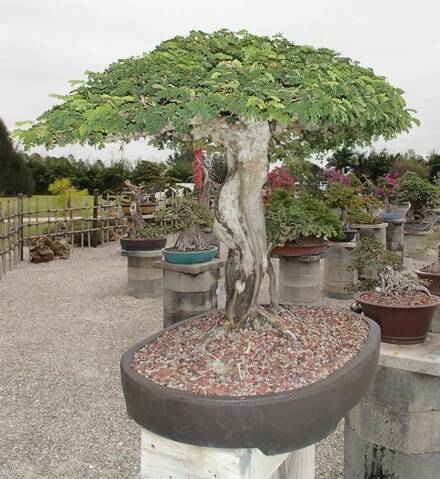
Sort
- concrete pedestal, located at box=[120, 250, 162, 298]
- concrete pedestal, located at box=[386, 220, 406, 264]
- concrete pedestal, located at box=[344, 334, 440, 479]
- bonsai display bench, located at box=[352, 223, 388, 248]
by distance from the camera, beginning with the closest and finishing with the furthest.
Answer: concrete pedestal, located at box=[344, 334, 440, 479]
concrete pedestal, located at box=[120, 250, 162, 298]
bonsai display bench, located at box=[352, 223, 388, 248]
concrete pedestal, located at box=[386, 220, 406, 264]

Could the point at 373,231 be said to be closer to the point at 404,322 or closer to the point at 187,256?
the point at 187,256

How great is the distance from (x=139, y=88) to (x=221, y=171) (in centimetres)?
1272

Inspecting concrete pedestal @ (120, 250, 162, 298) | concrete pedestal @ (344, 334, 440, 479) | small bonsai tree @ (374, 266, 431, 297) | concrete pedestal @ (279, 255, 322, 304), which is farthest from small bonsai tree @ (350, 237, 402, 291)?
concrete pedestal @ (120, 250, 162, 298)

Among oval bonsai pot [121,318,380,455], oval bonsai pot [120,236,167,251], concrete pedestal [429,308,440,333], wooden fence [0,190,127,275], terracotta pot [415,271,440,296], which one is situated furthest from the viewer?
wooden fence [0,190,127,275]

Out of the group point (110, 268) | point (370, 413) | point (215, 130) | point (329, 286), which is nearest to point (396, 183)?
point (329, 286)

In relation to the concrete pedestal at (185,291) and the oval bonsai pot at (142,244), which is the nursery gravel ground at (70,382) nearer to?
the concrete pedestal at (185,291)

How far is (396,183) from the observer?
10.5m

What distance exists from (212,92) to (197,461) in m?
1.03

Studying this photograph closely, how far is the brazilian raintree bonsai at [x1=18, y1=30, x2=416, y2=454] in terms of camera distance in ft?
4.41

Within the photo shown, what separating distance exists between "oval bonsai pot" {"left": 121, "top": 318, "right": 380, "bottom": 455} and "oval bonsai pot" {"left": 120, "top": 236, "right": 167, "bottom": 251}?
15.7 ft

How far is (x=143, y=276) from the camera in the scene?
6.37 metres

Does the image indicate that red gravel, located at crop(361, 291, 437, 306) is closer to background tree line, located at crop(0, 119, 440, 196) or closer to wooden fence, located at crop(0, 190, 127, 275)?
wooden fence, located at crop(0, 190, 127, 275)

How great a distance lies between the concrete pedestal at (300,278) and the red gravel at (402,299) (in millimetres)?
2939

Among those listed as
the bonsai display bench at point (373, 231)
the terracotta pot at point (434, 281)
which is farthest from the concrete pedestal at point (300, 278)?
the terracotta pot at point (434, 281)
